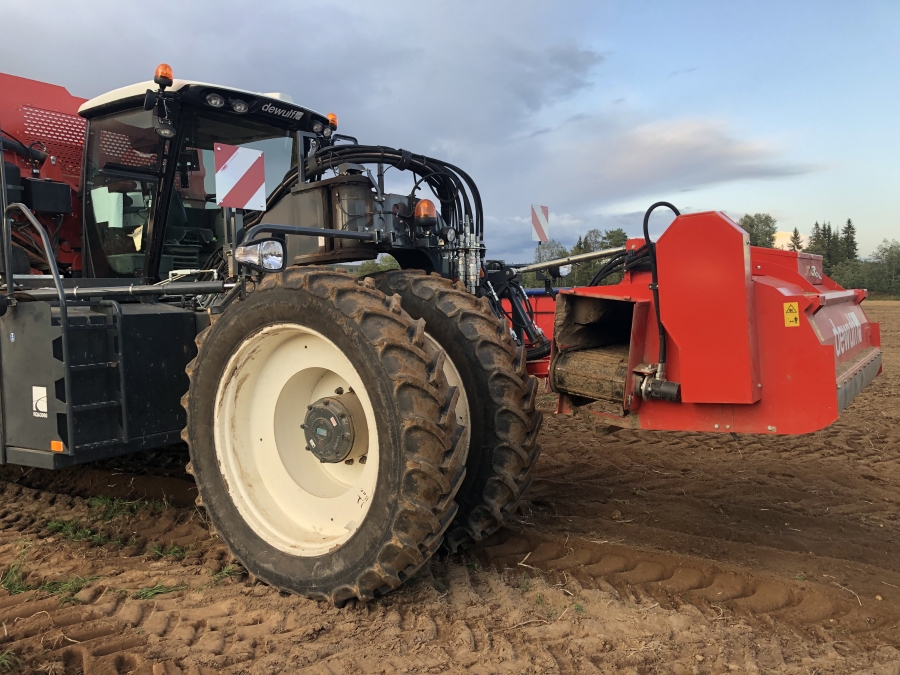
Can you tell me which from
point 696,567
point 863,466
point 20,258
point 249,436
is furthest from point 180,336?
point 863,466

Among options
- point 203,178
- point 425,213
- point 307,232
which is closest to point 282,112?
point 203,178

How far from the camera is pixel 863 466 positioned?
520cm

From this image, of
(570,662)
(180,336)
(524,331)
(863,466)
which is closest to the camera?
(570,662)

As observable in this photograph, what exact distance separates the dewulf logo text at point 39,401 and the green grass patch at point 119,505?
1111mm

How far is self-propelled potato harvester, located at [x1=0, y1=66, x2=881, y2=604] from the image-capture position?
273cm

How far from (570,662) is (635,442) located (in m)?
3.73

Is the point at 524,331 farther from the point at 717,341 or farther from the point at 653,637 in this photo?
the point at 653,637

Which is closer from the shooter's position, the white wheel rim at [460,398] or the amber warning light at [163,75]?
the white wheel rim at [460,398]

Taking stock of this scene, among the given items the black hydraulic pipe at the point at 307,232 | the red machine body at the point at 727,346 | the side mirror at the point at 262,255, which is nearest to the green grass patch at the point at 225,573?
the side mirror at the point at 262,255

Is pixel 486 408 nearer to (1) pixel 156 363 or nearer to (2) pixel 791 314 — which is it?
(2) pixel 791 314

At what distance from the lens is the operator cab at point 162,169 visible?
4.45m

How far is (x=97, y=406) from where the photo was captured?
349 centimetres

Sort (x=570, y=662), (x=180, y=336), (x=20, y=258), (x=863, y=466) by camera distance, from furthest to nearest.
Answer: (x=863, y=466) < (x=20, y=258) < (x=180, y=336) < (x=570, y=662)

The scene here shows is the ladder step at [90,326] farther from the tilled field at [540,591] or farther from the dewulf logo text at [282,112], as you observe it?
the dewulf logo text at [282,112]
